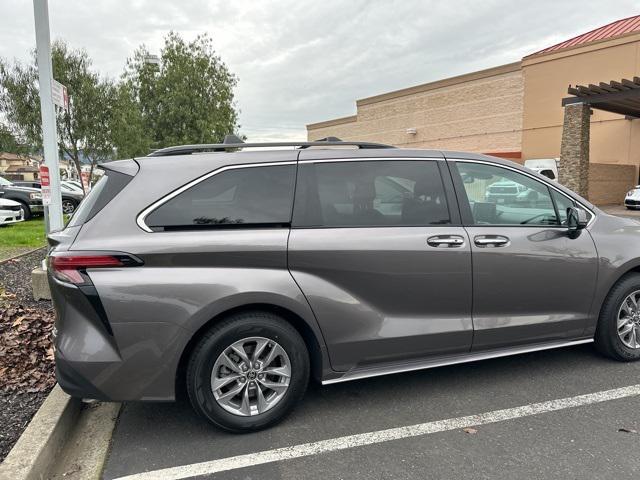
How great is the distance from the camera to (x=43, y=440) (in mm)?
2744

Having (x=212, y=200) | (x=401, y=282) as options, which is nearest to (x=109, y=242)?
(x=212, y=200)

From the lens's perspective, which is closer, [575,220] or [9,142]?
[575,220]

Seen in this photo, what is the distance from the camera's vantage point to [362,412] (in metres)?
3.29

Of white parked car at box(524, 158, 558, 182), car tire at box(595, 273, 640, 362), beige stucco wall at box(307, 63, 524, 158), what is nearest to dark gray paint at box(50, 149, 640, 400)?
car tire at box(595, 273, 640, 362)

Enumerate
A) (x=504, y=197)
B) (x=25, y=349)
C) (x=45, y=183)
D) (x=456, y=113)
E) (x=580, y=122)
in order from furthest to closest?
(x=456, y=113)
(x=580, y=122)
(x=45, y=183)
(x=25, y=349)
(x=504, y=197)

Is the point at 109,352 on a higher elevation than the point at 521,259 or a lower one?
lower

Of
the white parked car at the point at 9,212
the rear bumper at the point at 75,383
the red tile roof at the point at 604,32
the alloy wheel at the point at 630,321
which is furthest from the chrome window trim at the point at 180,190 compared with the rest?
the red tile roof at the point at 604,32

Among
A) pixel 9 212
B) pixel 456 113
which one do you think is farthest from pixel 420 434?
pixel 456 113

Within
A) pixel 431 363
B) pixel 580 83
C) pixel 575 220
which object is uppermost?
pixel 580 83

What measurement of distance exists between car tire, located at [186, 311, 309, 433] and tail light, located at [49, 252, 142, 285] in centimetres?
67

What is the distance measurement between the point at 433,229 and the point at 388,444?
1.41 m

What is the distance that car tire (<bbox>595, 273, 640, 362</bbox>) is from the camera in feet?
12.8

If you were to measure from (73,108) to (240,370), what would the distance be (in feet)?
45.1

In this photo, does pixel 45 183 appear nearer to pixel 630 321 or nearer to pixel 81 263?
pixel 81 263
